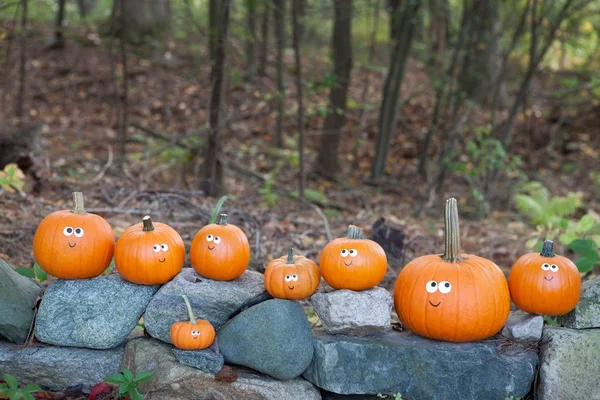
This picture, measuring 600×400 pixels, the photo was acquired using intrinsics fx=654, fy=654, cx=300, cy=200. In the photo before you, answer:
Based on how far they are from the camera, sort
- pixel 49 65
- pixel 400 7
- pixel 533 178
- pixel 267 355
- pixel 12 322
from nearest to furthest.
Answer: pixel 267 355, pixel 12 322, pixel 400 7, pixel 533 178, pixel 49 65

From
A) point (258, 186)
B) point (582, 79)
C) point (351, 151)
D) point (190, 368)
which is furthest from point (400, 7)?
point (190, 368)

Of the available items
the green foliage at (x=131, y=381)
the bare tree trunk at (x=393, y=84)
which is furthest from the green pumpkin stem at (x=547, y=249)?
the bare tree trunk at (x=393, y=84)

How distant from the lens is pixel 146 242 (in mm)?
3699

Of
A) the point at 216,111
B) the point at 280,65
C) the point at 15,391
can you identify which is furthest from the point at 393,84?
the point at 15,391

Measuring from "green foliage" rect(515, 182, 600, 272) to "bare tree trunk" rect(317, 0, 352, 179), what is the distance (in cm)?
326

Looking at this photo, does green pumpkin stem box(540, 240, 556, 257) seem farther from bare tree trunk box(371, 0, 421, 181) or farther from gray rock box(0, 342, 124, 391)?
bare tree trunk box(371, 0, 421, 181)

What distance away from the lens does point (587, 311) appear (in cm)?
376

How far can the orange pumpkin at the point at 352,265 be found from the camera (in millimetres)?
3617

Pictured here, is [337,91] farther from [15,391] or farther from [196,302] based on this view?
[15,391]

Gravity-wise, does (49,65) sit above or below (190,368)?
above

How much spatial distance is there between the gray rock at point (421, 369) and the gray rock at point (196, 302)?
0.53 m

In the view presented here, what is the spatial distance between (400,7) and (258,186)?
3764mm

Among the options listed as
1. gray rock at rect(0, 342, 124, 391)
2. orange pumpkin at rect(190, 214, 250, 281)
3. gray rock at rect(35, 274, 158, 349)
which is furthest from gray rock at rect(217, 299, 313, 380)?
gray rock at rect(0, 342, 124, 391)

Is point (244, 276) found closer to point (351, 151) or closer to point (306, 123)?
point (351, 151)
